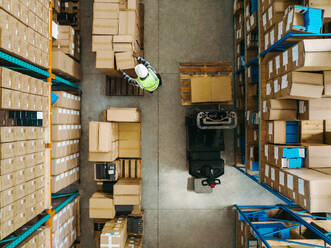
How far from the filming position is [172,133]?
207 inches

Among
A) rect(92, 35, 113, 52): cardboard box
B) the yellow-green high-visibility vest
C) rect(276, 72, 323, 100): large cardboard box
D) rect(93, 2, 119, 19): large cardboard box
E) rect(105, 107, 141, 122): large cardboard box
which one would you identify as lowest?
rect(105, 107, 141, 122): large cardboard box

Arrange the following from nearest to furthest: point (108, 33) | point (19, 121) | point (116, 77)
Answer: point (19, 121) < point (108, 33) < point (116, 77)

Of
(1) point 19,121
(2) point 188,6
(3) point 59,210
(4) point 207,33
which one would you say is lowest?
(3) point 59,210

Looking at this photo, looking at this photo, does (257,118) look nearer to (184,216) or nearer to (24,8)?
(184,216)

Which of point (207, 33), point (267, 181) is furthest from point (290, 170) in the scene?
point (207, 33)

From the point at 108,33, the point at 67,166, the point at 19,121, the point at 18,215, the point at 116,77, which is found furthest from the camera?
the point at 116,77

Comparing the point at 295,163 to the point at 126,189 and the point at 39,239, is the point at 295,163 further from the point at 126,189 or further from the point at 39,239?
the point at 39,239

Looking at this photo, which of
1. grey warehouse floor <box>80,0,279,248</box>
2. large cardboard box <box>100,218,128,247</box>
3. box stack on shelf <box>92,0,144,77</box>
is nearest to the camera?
large cardboard box <box>100,218,128,247</box>

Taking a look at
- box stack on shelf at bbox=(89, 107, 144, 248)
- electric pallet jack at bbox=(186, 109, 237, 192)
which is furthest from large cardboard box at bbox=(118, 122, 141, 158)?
electric pallet jack at bbox=(186, 109, 237, 192)

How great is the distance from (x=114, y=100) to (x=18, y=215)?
2953mm

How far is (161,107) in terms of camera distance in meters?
5.24

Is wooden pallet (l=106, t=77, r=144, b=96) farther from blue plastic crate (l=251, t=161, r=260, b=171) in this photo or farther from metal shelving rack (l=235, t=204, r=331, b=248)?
metal shelving rack (l=235, t=204, r=331, b=248)

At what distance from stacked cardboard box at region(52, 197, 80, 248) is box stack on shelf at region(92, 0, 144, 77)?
300 cm

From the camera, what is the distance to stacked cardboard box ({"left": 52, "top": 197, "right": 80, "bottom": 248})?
409cm
